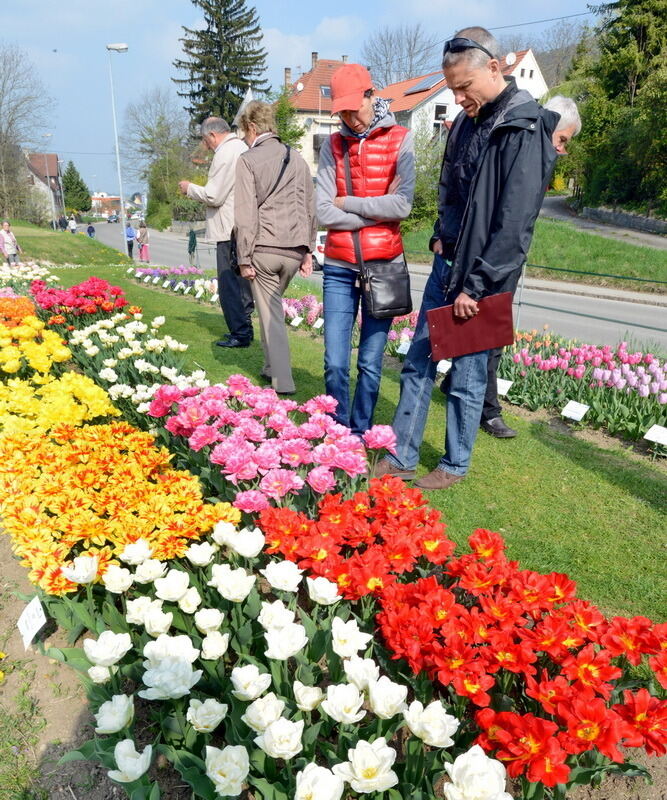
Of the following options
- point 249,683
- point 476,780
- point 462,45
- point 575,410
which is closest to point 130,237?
point 575,410

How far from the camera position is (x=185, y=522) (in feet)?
6.81

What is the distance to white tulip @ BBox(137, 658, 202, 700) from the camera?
4.65 feet

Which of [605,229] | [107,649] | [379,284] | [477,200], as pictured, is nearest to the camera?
[107,649]

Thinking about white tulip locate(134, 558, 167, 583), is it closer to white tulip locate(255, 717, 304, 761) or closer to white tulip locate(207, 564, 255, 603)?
white tulip locate(207, 564, 255, 603)

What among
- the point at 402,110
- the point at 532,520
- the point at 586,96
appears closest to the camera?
the point at 532,520

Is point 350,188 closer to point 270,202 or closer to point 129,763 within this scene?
point 270,202

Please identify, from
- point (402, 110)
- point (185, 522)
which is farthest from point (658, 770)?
point (402, 110)

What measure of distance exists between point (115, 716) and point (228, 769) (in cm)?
32

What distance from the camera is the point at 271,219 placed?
4207 millimetres

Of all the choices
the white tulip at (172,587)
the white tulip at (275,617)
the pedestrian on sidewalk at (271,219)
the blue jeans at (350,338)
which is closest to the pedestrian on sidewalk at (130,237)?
the pedestrian on sidewalk at (271,219)

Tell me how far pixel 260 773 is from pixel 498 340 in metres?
2.03

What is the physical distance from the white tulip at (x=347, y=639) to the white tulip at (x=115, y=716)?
0.51m

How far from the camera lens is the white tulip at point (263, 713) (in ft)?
4.35

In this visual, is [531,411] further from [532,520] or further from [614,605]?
[614,605]
